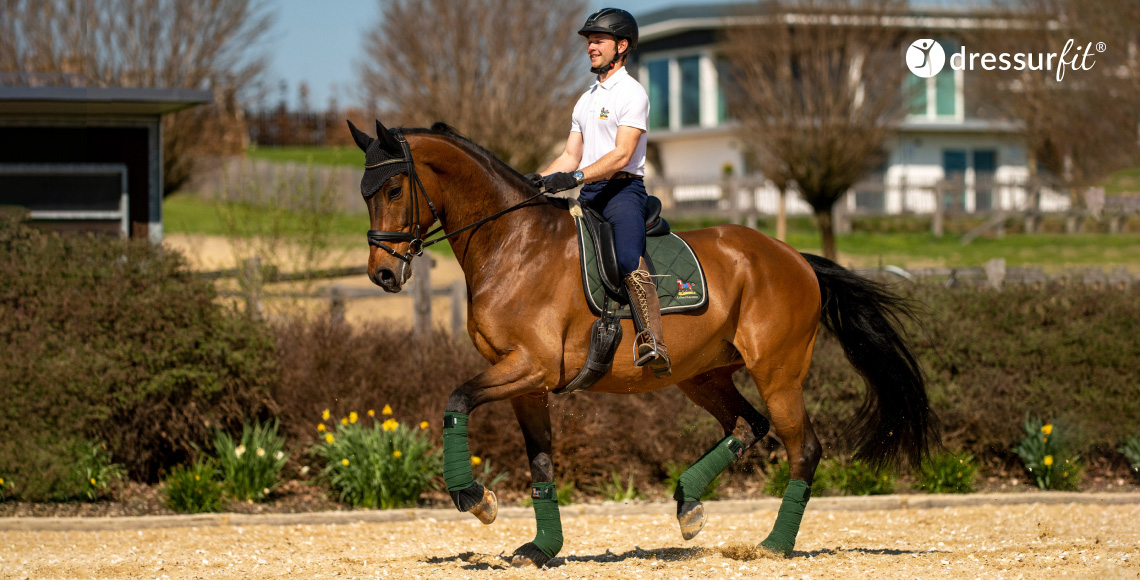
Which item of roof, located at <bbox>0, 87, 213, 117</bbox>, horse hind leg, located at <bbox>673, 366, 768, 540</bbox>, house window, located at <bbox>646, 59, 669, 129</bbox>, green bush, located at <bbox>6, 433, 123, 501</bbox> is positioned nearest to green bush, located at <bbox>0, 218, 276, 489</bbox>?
green bush, located at <bbox>6, 433, 123, 501</bbox>

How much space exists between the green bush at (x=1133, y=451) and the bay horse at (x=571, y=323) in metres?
2.72

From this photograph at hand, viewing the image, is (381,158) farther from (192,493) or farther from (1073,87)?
(1073,87)

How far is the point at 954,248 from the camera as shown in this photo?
27.3 m

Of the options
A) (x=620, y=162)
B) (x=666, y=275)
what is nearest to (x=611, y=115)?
(x=620, y=162)

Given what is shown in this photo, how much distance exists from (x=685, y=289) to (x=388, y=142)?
1860 mm

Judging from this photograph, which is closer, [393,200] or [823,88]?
[393,200]

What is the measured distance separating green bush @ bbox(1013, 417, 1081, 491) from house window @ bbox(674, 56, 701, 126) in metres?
29.6

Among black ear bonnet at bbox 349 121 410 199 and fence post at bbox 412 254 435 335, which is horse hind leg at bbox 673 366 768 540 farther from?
fence post at bbox 412 254 435 335

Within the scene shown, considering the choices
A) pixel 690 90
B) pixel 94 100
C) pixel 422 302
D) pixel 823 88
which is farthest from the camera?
pixel 690 90

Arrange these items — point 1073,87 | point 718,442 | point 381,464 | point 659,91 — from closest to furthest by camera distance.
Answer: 1. point 718,442
2. point 381,464
3. point 1073,87
4. point 659,91

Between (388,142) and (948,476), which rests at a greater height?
(388,142)

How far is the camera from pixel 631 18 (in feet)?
Answer: 20.5

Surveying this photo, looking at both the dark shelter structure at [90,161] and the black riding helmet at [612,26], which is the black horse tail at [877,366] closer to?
the black riding helmet at [612,26]

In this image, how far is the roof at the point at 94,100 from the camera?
10938mm
